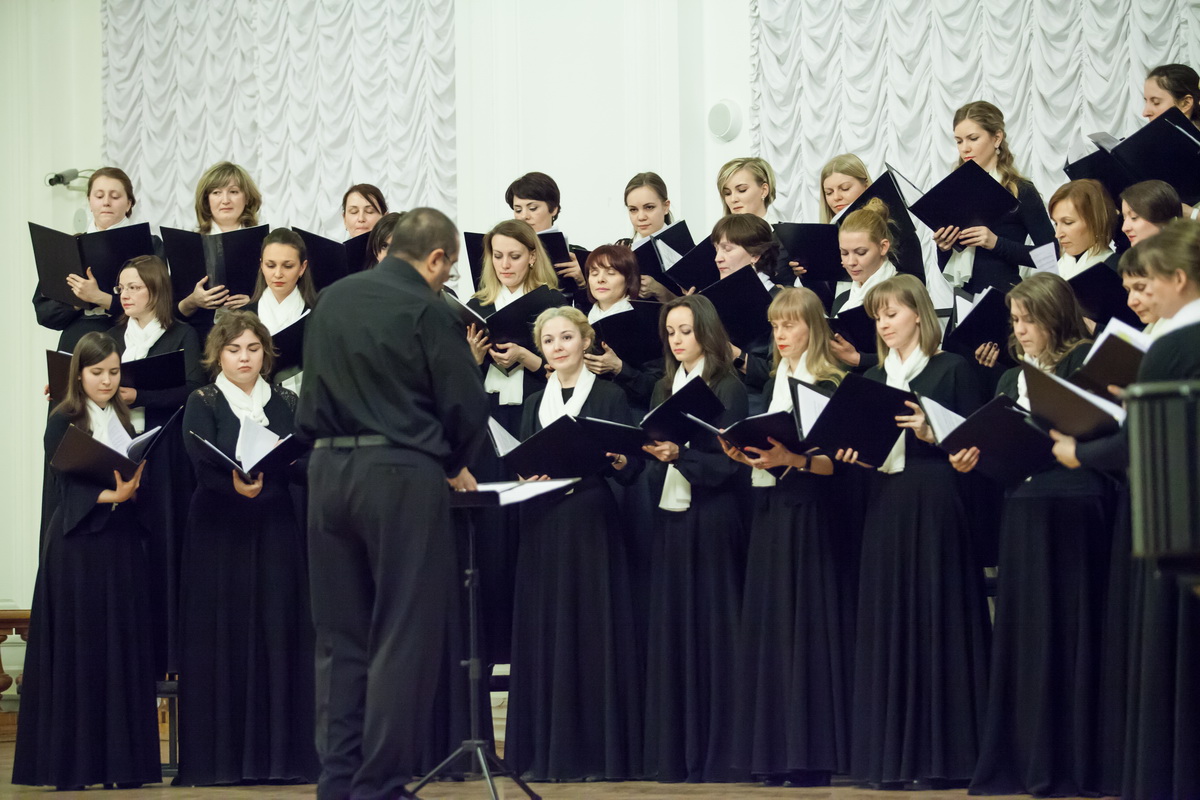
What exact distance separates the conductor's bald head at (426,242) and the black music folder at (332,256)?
5.12 ft

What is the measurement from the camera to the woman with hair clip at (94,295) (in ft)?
19.1

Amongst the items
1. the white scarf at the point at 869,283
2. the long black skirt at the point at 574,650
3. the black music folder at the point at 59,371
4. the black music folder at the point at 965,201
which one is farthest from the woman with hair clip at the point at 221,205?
the black music folder at the point at 965,201

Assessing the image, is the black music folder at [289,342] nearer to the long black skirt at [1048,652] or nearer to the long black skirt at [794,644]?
the long black skirt at [794,644]

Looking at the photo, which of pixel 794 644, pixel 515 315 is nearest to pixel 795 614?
pixel 794 644

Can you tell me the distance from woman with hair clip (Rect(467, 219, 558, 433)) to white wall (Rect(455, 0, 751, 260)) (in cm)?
195

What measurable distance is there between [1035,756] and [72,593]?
Answer: 3272mm

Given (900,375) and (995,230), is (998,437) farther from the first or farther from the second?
(995,230)

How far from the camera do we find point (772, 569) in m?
4.88

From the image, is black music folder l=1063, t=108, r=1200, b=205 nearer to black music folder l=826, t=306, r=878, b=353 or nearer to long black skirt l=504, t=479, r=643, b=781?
black music folder l=826, t=306, r=878, b=353

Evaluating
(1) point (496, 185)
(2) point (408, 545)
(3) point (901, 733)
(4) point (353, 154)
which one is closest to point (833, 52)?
(1) point (496, 185)

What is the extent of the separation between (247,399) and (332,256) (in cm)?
64

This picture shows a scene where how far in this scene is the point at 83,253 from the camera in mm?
5754

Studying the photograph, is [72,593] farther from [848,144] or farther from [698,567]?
[848,144]

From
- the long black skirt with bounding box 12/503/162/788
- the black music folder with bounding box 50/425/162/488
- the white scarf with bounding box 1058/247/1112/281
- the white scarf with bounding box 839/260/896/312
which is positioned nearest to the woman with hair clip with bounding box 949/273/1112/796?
the white scarf with bounding box 1058/247/1112/281
